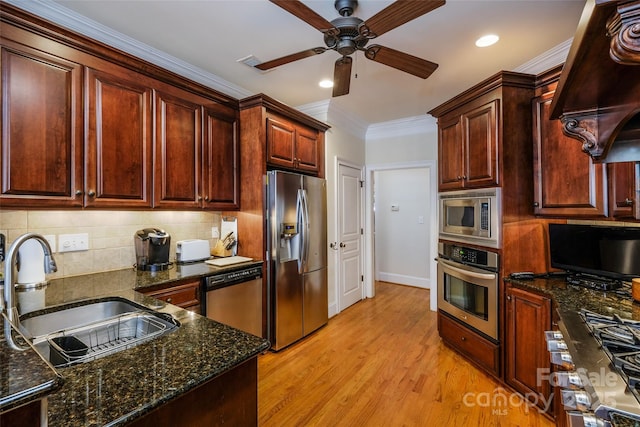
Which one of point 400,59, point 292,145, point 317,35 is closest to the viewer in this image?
point 400,59

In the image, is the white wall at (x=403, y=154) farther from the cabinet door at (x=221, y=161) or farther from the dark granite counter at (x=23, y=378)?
the dark granite counter at (x=23, y=378)

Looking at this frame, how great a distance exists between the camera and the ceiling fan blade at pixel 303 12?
4.77 ft

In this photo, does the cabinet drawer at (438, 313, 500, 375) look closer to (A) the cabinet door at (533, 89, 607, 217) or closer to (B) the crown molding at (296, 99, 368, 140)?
(A) the cabinet door at (533, 89, 607, 217)

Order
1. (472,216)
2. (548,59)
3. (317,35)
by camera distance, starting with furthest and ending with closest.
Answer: (472,216), (548,59), (317,35)

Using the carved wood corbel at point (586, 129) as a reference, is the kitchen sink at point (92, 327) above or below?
below

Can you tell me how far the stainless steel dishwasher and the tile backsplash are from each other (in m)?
0.70

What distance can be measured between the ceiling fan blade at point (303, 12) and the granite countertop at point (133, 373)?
4.87ft

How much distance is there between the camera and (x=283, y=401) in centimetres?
218

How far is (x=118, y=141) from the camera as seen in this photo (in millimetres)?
2109

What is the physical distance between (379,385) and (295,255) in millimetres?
1335

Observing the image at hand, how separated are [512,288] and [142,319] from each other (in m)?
2.38

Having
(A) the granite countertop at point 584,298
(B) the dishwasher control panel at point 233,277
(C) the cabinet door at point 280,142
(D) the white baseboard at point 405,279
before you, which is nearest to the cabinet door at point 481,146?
(A) the granite countertop at point 584,298

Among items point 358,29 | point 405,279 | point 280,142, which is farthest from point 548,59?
point 405,279

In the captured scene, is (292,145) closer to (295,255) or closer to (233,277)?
(295,255)
